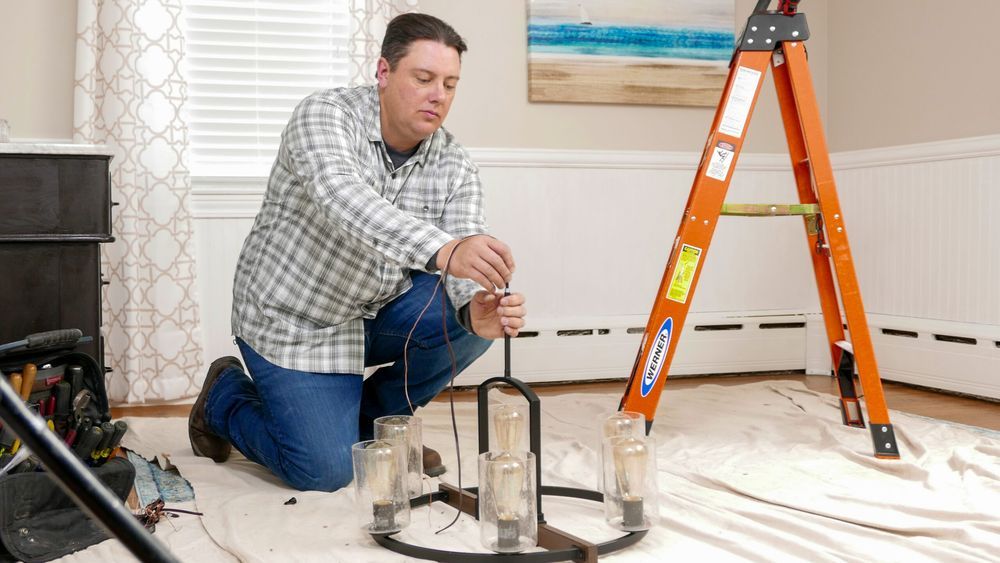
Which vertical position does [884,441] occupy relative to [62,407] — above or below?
below

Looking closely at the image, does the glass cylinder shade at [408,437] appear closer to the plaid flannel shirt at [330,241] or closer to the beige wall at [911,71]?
the plaid flannel shirt at [330,241]

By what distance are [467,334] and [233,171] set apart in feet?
5.03

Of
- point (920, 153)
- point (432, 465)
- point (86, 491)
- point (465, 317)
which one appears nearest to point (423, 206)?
point (465, 317)

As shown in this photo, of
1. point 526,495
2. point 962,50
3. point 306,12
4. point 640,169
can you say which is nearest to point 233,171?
point 306,12

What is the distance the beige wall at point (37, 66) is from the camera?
304 centimetres

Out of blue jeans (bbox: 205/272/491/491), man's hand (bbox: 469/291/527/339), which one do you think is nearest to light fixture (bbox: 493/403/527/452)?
man's hand (bbox: 469/291/527/339)

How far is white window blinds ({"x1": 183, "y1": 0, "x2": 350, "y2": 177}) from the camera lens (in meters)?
3.22

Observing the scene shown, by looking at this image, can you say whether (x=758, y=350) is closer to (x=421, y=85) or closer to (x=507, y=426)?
(x=421, y=85)

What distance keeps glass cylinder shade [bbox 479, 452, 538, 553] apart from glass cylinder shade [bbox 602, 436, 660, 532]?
0.17 metres

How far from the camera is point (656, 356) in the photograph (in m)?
2.16

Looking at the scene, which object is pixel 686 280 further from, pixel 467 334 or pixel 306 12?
pixel 306 12

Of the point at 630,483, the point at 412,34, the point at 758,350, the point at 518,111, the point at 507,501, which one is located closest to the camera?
the point at 507,501

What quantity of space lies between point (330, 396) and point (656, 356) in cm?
76

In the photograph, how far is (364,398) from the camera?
7.43ft
